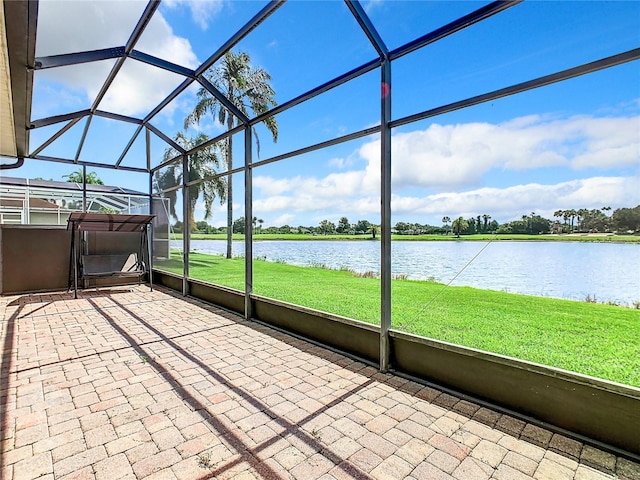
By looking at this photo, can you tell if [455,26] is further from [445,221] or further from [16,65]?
[16,65]

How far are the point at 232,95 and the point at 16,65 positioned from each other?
4768mm

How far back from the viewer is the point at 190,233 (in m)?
6.69

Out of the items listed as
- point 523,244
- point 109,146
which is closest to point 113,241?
point 109,146

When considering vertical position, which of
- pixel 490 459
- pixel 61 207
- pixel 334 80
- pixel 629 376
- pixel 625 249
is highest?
pixel 334 80

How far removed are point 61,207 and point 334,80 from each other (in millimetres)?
7011

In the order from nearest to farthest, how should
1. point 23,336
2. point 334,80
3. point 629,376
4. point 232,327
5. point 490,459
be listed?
point 490,459 < point 629,376 < point 334,80 < point 23,336 < point 232,327

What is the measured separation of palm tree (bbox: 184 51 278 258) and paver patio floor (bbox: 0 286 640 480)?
2.91m

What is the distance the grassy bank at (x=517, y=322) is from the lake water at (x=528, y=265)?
0.65 ft

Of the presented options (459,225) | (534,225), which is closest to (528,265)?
(534,225)

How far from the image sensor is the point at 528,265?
2.72 metres

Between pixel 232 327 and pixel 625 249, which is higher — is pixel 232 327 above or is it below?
below

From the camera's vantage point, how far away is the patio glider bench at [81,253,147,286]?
6988 mm

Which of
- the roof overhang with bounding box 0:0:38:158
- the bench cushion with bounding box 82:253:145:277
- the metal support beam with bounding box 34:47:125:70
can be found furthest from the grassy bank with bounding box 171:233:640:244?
the bench cushion with bounding box 82:253:145:277

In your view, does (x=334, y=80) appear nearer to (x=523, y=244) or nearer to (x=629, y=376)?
(x=523, y=244)
